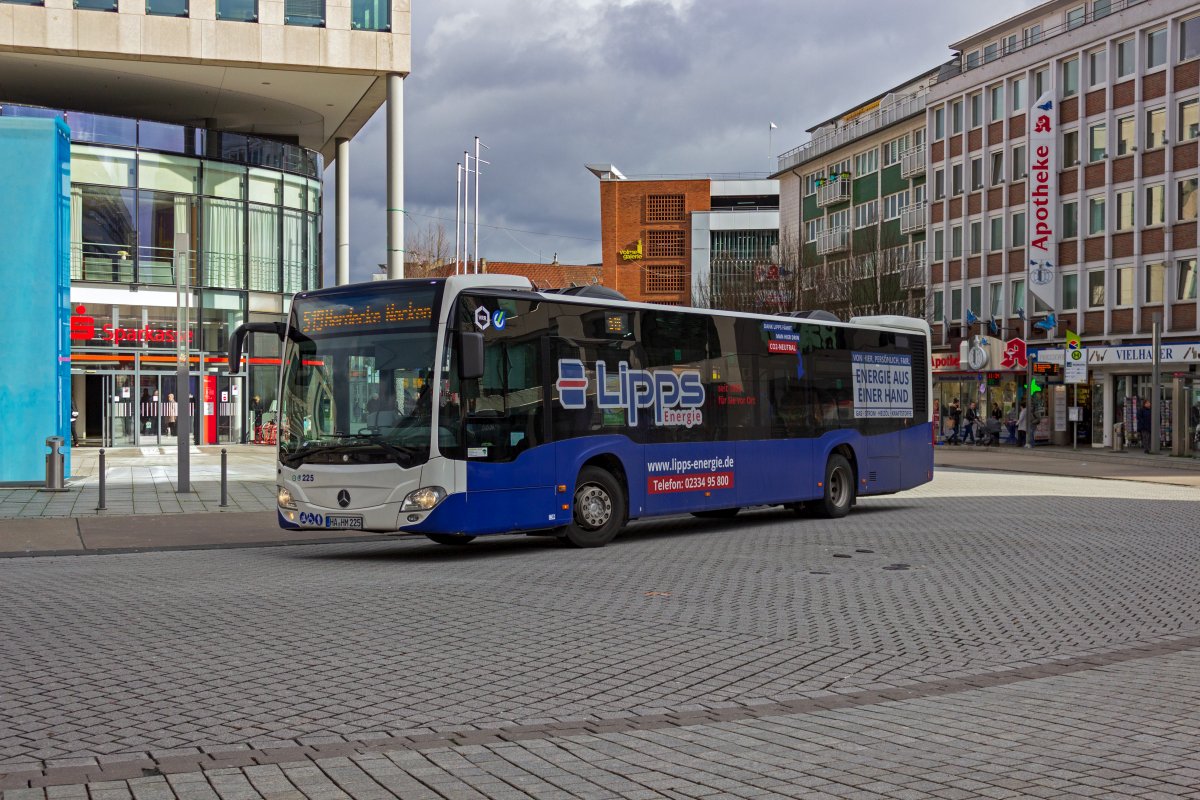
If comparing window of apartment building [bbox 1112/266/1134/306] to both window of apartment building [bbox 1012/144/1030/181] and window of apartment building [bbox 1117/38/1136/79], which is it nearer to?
window of apartment building [bbox 1117/38/1136/79]

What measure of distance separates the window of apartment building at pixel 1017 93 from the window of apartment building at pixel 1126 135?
21.7ft

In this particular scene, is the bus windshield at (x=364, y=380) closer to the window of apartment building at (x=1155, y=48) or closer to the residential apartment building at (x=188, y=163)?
the residential apartment building at (x=188, y=163)

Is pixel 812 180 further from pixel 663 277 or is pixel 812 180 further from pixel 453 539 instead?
pixel 453 539

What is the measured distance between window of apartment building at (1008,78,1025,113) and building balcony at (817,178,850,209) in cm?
1870

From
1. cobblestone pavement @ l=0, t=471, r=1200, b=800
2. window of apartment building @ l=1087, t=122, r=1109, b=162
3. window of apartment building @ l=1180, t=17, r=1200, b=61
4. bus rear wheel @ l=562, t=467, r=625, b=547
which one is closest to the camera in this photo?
cobblestone pavement @ l=0, t=471, r=1200, b=800

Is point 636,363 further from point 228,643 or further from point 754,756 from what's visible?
point 754,756

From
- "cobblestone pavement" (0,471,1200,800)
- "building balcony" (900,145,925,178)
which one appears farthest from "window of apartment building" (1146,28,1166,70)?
"cobblestone pavement" (0,471,1200,800)

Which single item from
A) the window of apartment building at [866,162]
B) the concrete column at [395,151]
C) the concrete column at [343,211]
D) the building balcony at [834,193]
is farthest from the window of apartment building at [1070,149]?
the concrete column at [343,211]

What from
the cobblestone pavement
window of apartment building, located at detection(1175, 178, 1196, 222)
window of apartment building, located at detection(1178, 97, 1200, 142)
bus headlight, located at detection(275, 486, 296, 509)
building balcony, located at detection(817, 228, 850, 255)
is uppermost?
window of apartment building, located at detection(1178, 97, 1200, 142)

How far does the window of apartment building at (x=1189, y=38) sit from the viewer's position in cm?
4756

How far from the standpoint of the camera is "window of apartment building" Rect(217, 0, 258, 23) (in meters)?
39.8

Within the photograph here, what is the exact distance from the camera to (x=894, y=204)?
70625 mm

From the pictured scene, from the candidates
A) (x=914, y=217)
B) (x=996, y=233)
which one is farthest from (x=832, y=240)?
(x=996, y=233)

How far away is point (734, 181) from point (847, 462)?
317ft
